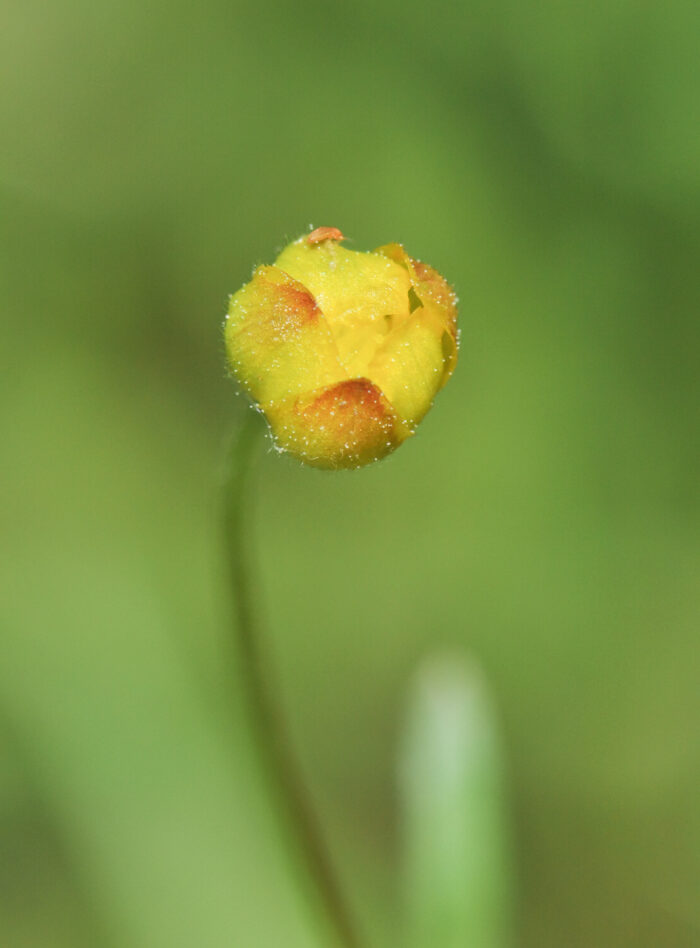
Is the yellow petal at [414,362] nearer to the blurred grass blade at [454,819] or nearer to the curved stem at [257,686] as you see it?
the curved stem at [257,686]

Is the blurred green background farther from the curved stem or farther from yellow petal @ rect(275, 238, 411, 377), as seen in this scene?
yellow petal @ rect(275, 238, 411, 377)

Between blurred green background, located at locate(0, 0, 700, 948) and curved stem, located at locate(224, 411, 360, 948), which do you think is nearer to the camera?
curved stem, located at locate(224, 411, 360, 948)

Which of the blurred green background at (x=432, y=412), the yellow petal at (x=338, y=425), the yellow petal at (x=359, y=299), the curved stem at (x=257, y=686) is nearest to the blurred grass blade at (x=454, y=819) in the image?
the curved stem at (x=257, y=686)

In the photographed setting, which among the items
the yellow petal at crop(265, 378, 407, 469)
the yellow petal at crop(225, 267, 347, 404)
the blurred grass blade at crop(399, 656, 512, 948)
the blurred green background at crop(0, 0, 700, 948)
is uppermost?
the blurred green background at crop(0, 0, 700, 948)

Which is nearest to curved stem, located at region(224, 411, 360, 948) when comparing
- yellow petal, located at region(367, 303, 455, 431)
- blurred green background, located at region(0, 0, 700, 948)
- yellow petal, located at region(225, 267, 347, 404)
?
yellow petal, located at region(225, 267, 347, 404)

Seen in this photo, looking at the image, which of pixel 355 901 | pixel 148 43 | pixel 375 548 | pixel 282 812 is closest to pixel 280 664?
pixel 375 548

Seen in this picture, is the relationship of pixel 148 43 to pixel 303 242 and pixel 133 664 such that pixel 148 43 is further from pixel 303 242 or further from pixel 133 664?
pixel 303 242
